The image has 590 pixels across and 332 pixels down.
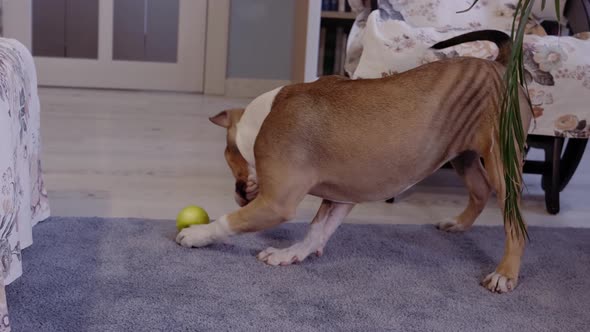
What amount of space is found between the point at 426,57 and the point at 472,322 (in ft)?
2.84

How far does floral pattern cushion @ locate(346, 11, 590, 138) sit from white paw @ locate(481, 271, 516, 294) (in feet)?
1.96

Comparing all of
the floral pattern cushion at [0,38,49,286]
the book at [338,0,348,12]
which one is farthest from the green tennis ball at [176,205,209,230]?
the book at [338,0,348,12]

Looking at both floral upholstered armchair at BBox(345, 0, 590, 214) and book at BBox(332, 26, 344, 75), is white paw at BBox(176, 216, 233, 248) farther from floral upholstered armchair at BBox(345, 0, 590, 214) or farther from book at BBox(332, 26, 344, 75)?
book at BBox(332, 26, 344, 75)

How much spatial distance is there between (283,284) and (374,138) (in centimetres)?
36

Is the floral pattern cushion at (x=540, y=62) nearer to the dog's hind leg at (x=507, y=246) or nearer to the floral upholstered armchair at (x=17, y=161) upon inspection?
the dog's hind leg at (x=507, y=246)

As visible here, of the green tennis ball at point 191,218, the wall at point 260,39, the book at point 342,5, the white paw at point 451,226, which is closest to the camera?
the green tennis ball at point 191,218

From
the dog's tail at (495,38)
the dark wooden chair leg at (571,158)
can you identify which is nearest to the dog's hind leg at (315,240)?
the dog's tail at (495,38)

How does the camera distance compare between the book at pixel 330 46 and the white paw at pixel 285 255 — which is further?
the book at pixel 330 46

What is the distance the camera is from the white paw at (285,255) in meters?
1.58

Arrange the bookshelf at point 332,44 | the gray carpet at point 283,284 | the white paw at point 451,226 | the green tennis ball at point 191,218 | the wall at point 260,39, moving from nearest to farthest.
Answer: the gray carpet at point 283,284 < the green tennis ball at point 191,218 < the white paw at point 451,226 < the bookshelf at point 332,44 < the wall at point 260,39

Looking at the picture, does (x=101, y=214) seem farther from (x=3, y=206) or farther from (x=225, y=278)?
(x=3, y=206)

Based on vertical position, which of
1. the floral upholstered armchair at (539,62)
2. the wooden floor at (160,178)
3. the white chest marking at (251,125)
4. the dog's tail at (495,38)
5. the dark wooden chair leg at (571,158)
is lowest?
the wooden floor at (160,178)

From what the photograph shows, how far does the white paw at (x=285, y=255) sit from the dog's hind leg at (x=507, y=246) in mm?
393

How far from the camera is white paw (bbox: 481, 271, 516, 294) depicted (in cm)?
150
